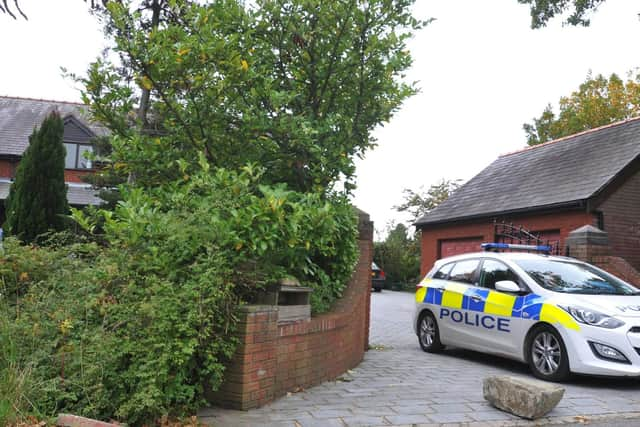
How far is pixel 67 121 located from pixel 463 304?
25.7 metres

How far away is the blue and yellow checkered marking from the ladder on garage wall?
718 centimetres

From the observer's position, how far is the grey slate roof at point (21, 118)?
88.1ft

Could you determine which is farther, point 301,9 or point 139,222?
point 301,9

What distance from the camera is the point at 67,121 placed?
28547 mm

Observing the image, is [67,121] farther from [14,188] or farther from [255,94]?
[255,94]

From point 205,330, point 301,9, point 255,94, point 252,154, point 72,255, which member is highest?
point 301,9

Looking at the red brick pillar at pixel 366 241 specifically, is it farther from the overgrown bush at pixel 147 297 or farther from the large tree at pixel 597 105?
the large tree at pixel 597 105

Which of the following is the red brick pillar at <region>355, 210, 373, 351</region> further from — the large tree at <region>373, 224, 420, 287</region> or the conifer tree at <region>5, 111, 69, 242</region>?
the large tree at <region>373, 224, 420, 287</region>

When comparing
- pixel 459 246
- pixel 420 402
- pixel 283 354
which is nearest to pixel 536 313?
pixel 420 402

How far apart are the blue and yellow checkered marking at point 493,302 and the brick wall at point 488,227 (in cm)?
778

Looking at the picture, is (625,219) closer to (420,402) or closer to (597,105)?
(420,402)

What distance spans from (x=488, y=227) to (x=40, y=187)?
A: 45.5 feet

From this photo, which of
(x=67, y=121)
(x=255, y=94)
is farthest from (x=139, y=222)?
(x=67, y=121)

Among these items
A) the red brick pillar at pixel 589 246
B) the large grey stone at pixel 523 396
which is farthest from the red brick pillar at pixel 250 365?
the red brick pillar at pixel 589 246
